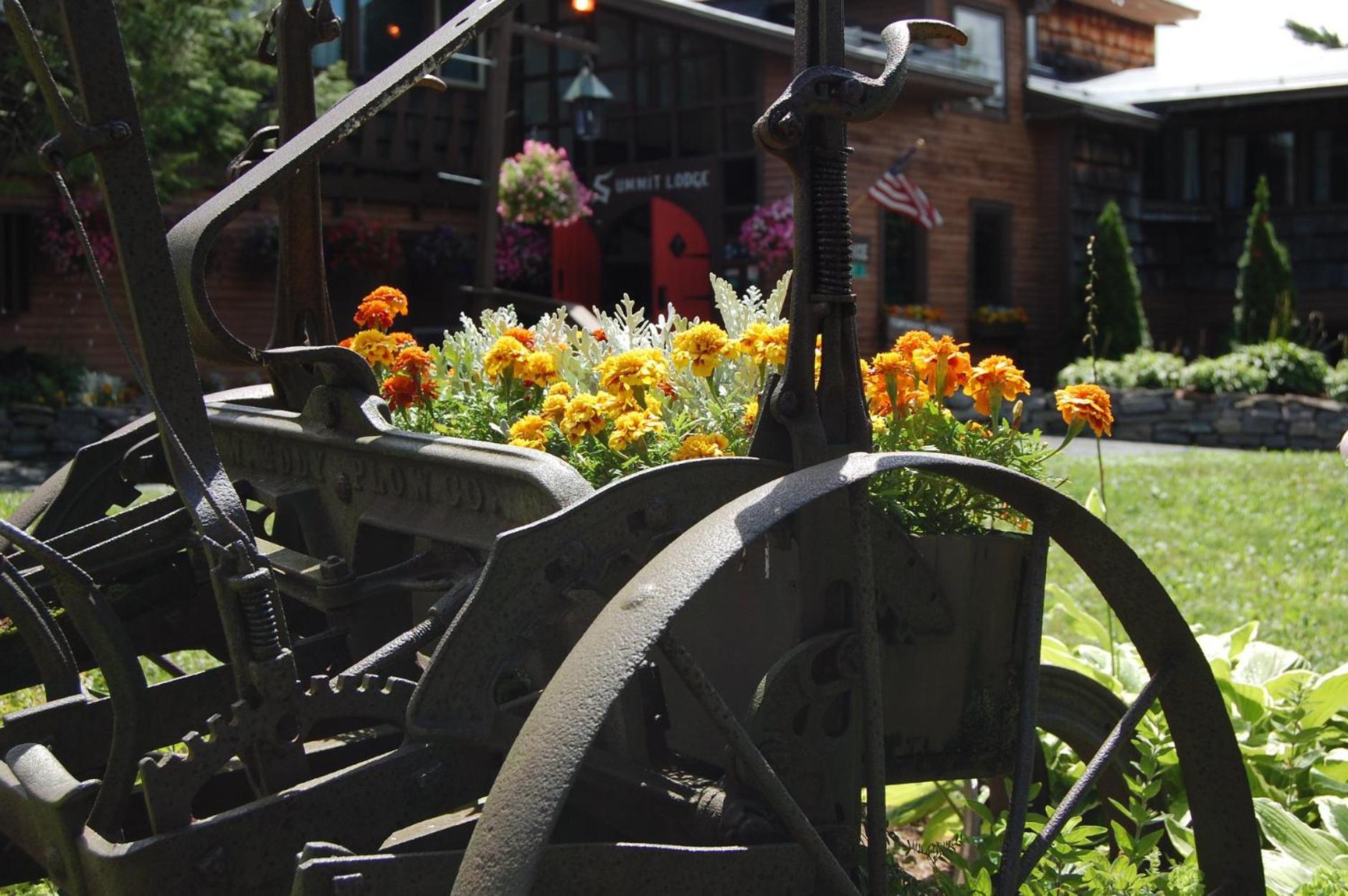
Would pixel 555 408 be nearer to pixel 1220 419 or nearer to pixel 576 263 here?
pixel 1220 419

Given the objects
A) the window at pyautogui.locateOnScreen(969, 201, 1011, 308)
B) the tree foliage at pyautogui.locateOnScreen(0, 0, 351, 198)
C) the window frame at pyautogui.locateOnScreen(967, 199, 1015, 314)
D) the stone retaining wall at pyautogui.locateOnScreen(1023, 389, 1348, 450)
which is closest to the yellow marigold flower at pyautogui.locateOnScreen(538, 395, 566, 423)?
the tree foliage at pyautogui.locateOnScreen(0, 0, 351, 198)

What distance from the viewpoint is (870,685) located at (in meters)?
1.88

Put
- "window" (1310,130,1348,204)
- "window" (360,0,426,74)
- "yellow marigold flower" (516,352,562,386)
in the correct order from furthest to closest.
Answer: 1. "window" (1310,130,1348,204)
2. "window" (360,0,426,74)
3. "yellow marigold flower" (516,352,562,386)

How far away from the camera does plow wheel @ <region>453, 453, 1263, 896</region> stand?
152cm

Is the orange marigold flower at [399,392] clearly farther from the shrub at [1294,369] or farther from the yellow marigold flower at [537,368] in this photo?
the shrub at [1294,369]

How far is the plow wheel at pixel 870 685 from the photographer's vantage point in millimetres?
1520

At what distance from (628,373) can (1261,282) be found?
16.2m

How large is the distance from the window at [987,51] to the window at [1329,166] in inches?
196

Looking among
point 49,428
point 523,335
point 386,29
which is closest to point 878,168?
point 386,29

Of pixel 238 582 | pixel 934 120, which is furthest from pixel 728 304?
pixel 934 120

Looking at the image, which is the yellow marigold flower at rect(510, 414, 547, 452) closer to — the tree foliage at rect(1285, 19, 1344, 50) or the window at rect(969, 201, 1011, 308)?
the tree foliage at rect(1285, 19, 1344, 50)

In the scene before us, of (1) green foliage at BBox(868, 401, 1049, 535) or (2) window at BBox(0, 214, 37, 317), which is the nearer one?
(1) green foliage at BBox(868, 401, 1049, 535)

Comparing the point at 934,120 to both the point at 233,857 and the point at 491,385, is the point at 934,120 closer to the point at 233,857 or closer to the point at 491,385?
the point at 491,385

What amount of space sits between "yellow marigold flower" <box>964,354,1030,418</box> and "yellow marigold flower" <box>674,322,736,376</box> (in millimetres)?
481
